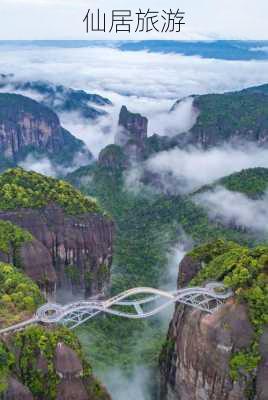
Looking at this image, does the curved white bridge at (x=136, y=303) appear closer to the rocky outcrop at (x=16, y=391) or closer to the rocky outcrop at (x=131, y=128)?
the rocky outcrop at (x=16, y=391)

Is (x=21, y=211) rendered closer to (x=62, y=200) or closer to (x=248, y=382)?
(x=62, y=200)

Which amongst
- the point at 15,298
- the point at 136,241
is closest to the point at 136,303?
the point at 15,298

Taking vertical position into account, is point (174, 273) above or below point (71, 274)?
below

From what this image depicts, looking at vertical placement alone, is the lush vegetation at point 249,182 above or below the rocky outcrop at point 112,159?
above

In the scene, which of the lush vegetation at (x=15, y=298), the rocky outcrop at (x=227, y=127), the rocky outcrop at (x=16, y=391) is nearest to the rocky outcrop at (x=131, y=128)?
the rocky outcrop at (x=227, y=127)

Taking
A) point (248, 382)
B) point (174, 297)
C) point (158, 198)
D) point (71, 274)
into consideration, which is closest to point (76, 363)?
point (174, 297)

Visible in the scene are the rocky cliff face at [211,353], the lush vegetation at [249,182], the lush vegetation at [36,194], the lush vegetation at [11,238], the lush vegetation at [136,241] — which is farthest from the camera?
the lush vegetation at [249,182]

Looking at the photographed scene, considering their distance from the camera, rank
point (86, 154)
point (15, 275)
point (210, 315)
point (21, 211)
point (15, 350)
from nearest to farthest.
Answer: point (15, 350) → point (210, 315) → point (15, 275) → point (21, 211) → point (86, 154)

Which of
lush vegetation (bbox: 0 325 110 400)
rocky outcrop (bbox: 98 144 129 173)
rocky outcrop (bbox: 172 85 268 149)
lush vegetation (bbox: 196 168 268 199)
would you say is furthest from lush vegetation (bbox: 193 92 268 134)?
lush vegetation (bbox: 0 325 110 400)
